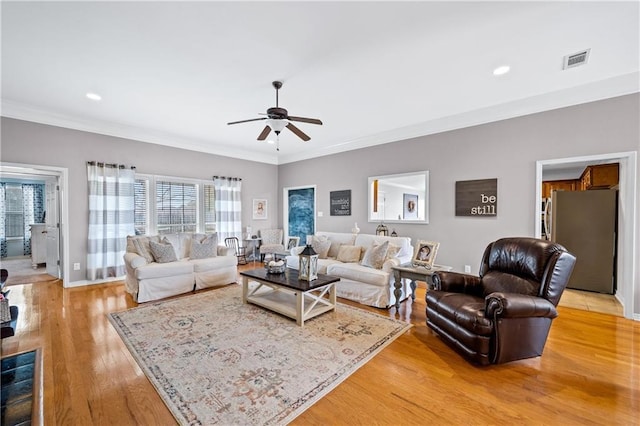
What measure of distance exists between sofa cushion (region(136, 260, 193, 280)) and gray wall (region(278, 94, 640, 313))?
11.7 ft

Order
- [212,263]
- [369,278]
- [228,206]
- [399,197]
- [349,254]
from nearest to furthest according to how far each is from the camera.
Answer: [369,278] < [349,254] < [212,263] < [228,206] < [399,197]

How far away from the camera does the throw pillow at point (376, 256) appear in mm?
3896

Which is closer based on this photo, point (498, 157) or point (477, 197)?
point (498, 157)

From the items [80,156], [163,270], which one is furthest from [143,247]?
[80,156]

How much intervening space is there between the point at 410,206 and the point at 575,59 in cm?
484

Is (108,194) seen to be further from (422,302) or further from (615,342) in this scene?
(615,342)

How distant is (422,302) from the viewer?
3896mm

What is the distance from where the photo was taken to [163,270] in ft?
13.2

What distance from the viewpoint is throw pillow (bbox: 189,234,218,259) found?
468cm

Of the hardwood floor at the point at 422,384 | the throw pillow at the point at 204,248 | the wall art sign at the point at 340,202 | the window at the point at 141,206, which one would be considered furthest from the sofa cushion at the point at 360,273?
the window at the point at 141,206

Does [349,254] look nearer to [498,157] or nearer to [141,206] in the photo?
[498,157]

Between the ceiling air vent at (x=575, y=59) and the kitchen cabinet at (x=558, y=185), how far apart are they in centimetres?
471

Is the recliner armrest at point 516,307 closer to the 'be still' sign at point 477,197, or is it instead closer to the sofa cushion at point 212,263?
the 'be still' sign at point 477,197

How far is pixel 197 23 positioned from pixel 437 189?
4.16 meters
